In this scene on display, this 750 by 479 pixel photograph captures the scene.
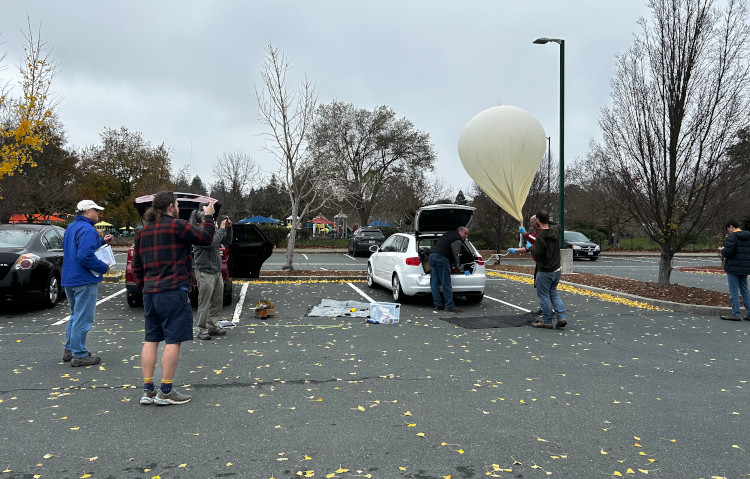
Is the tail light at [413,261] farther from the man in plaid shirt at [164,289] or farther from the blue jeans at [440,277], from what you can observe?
the man in plaid shirt at [164,289]

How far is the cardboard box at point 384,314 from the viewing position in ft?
26.7

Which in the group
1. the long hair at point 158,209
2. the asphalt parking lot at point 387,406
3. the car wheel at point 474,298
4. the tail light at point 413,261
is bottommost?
the asphalt parking lot at point 387,406

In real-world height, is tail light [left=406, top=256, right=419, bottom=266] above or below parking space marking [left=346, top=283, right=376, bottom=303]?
above

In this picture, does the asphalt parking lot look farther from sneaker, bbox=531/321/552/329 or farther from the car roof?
the car roof

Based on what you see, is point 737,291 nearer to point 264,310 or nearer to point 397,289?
point 397,289

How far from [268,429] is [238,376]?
4.89ft

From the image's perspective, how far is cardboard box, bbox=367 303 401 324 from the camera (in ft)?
26.7

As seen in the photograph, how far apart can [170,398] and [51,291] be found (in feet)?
20.9

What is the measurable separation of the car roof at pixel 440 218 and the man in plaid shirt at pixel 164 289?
6.79 m

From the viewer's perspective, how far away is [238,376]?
202 inches

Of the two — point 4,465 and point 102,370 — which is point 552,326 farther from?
point 4,465

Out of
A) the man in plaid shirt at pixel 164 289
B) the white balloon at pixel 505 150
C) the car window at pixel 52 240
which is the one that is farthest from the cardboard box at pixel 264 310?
the white balloon at pixel 505 150

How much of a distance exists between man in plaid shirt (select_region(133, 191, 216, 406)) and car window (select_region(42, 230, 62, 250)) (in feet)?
20.9

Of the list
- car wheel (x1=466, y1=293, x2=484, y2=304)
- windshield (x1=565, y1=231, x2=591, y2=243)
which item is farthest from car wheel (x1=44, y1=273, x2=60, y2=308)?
windshield (x1=565, y1=231, x2=591, y2=243)
